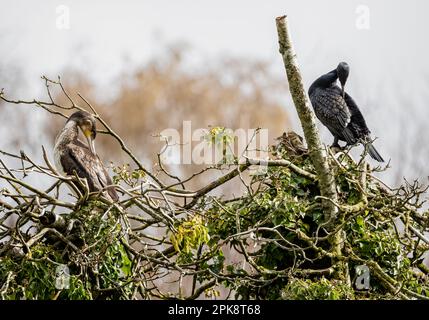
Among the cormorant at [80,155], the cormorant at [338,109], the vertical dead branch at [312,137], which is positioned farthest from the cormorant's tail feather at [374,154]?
the cormorant at [80,155]

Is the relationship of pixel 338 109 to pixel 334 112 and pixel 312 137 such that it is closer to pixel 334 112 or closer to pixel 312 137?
pixel 334 112

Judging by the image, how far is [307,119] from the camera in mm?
8469

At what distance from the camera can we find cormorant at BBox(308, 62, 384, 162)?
11305 millimetres

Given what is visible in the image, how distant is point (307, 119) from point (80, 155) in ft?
8.14

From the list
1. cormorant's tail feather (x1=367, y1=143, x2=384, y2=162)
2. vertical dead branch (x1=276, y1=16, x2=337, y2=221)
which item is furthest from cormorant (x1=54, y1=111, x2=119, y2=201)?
cormorant's tail feather (x1=367, y1=143, x2=384, y2=162)

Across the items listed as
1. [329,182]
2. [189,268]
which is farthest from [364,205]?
[189,268]

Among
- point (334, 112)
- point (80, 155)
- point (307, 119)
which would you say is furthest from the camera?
point (334, 112)

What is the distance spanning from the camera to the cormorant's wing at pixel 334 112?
37.0ft

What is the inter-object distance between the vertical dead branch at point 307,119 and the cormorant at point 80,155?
6.00 ft

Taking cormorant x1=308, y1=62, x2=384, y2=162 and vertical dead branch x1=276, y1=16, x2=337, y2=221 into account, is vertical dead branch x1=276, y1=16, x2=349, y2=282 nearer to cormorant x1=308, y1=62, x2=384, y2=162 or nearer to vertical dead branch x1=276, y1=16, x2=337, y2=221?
vertical dead branch x1=276, y1=16, x2=337, y2=221

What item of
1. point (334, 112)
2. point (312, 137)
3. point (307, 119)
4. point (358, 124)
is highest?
point (334, 112)

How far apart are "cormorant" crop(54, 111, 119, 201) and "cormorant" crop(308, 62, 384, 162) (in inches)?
103

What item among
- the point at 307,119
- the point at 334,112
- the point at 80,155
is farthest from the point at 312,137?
the point at 334,112
